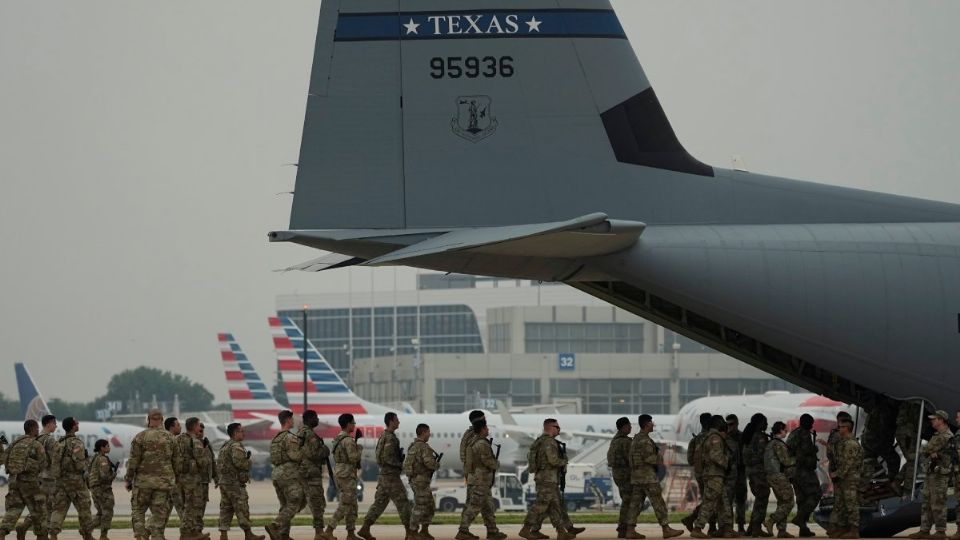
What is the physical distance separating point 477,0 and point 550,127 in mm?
1822

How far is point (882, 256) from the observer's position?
58.1 ft

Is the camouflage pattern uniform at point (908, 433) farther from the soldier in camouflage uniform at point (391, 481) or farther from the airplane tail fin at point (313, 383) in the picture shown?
the airplane tail fin at point (313, 383)

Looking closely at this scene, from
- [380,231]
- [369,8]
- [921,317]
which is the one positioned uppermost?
[369,8]

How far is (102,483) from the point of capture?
19.8 meters

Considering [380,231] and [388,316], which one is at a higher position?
[388,316]

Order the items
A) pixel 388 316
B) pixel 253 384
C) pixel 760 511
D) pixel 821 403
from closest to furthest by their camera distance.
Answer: pixel 760 511 < pixel 821 403 < pixel 253 384 < pixel 388 316

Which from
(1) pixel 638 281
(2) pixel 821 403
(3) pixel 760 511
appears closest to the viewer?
(1) pixel 638 281

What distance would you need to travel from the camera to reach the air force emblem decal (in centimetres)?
1791

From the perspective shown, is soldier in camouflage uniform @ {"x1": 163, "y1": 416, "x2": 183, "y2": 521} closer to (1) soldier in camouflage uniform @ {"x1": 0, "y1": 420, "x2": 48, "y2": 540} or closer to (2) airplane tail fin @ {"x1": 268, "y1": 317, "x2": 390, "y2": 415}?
(1) soldier in camouflage uniform @ {"x1": 0, "y1": 420, "x2": 48, "y2": 540}

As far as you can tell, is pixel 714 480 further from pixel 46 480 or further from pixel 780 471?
pixel 46 480

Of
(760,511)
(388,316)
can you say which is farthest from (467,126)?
(388,316)

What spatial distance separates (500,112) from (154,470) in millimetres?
6030

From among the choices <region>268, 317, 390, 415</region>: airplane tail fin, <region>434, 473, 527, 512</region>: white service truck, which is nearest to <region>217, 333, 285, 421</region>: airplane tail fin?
<region>268, 317, 390, 415</region>: airplane tail fin

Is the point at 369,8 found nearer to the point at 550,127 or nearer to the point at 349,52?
the point at 349,52
